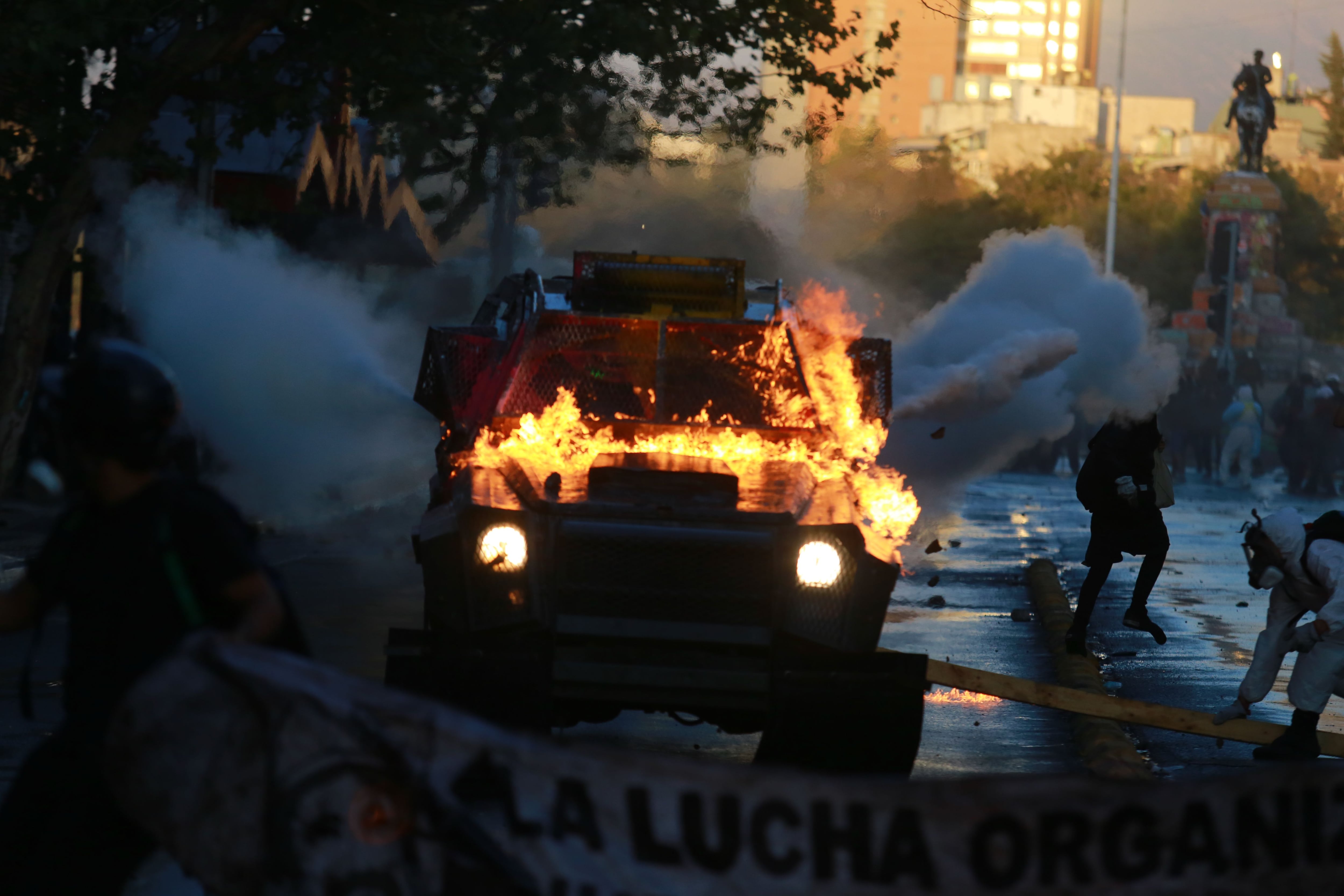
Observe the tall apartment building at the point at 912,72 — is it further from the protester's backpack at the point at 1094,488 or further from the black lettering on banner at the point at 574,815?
the black lettering on banner at the point at 574,815

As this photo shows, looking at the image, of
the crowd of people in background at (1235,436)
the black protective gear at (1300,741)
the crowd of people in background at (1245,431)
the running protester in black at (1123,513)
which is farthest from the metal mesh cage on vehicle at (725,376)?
the crowd of people in background at (1235,436)

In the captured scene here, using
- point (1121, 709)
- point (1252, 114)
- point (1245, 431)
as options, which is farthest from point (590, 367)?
point (1252, 114)

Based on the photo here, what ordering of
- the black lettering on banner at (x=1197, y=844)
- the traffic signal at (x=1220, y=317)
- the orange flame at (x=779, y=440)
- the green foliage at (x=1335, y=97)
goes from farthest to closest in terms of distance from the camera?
the green foliage at (x=1335, y=97) < the traffic signal at (x=1220, y=317) < the orange flame at (x=779, y=440) < the black lettering on banner at (x=1197, y=844)

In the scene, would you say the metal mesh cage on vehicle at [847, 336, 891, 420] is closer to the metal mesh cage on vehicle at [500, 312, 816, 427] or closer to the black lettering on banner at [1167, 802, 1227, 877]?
the metal mesh cage on vehicle at [500, 312, 816, 427]

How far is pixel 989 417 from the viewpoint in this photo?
13.2m

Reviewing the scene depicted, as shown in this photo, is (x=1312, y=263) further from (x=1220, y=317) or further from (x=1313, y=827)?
(x=1313, y=827)

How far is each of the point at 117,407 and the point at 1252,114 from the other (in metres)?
54.6

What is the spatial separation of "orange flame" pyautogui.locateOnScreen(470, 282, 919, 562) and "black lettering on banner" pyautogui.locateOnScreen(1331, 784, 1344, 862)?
3.76 meters

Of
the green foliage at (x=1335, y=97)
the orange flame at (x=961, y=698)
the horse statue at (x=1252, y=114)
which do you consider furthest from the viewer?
the green foliage at (x=1335, y=97)

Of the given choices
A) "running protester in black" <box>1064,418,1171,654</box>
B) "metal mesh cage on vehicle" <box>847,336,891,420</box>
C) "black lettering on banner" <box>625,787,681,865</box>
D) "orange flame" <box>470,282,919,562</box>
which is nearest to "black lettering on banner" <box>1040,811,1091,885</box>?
"black lettering on banner" <box>625,787,681,865</box>

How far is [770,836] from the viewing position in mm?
3832

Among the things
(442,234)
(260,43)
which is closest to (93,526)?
(260,43)

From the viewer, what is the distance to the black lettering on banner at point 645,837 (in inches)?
150

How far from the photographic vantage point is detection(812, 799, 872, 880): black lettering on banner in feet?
12.6
